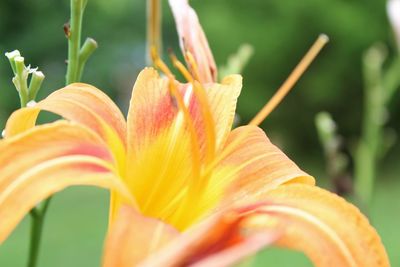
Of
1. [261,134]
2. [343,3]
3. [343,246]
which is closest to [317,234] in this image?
[343,246]

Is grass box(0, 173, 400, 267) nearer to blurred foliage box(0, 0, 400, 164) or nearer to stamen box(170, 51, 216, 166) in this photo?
blurred foliage box(0, 0, 400, 164)

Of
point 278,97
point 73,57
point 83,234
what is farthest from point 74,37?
point 83,234

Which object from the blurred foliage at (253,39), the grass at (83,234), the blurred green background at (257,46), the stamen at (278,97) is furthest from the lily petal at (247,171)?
the blurred foliage at (253,39)

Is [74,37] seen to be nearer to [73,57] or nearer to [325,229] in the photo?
[73,57]

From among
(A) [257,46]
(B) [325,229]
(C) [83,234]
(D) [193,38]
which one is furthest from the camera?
(A) [257,46]

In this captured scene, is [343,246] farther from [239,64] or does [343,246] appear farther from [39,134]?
[239,64]

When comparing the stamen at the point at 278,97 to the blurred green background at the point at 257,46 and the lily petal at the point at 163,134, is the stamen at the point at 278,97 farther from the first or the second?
the blurred green background at the point at 257,46
